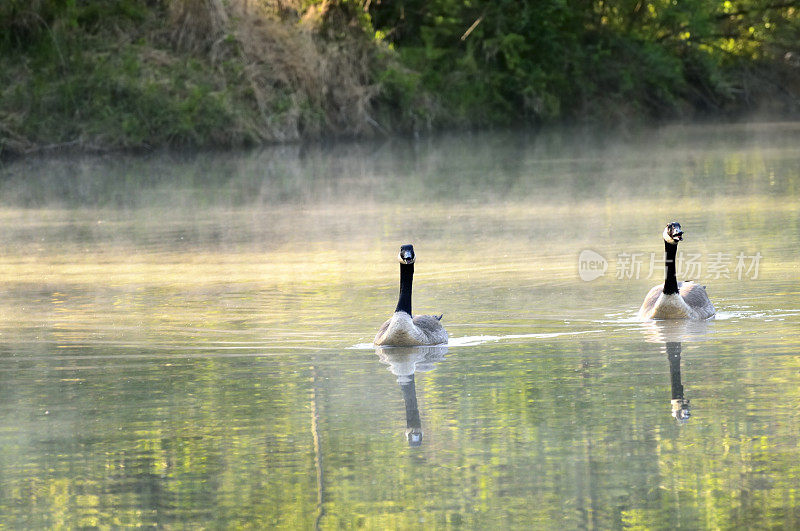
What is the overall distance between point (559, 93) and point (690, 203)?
1408 inches

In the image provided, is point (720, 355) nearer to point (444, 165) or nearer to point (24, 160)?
point (444, 165)

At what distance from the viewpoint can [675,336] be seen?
12.0 meters

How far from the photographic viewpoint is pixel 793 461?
7.75 meters

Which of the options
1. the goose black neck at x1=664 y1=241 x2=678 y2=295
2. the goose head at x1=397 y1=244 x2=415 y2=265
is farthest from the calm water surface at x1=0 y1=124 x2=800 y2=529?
the goose head at x1=397 y1=244 x2=415 y2=265

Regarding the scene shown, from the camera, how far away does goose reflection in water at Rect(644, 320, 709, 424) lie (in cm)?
1024

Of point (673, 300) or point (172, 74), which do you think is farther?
point (172, 74)

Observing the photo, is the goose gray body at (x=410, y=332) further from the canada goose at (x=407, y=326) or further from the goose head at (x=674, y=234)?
the goose head at (x=674, y=234)

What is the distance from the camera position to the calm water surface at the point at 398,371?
7.42m

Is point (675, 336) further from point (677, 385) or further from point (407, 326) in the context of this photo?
point (407, 326)

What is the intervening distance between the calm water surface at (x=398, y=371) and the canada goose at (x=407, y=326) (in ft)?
0.48

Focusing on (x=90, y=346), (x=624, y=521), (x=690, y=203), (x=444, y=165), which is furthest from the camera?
(x=444, y=165)

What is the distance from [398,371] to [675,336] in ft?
8.45

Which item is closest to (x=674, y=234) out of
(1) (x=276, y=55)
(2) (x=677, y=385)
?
(2) (x=677, y=385)

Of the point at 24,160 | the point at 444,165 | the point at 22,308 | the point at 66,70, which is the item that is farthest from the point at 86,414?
the point at 66,70
